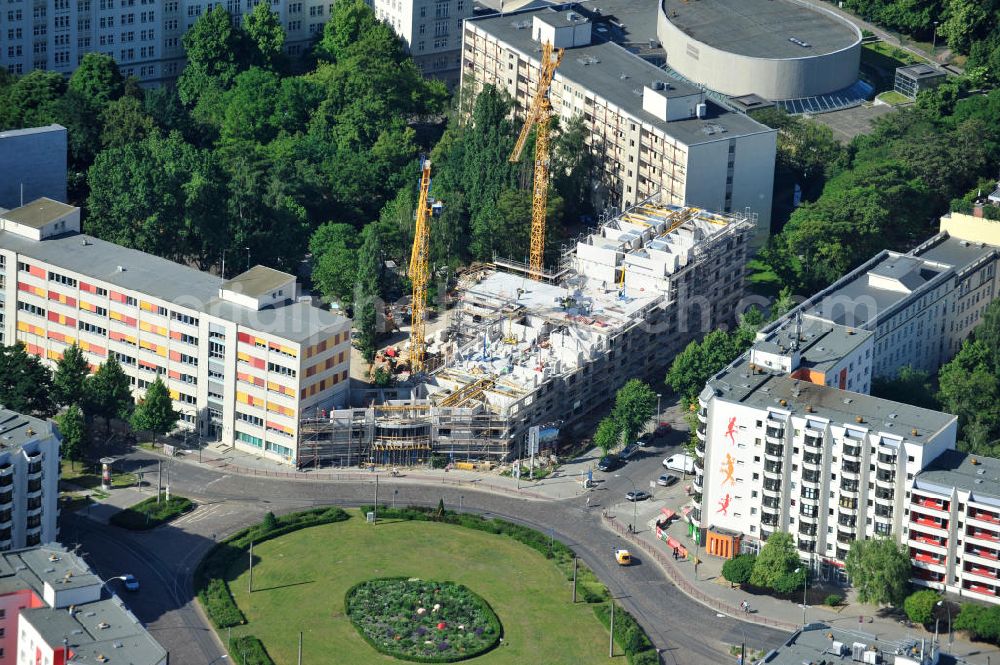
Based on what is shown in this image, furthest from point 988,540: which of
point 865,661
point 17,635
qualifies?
point 17,635

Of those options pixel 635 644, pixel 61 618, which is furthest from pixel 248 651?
pixel 635 644

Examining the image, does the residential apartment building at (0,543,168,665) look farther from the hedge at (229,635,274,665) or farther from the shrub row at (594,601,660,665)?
the shrub row at (594,601,660,665)

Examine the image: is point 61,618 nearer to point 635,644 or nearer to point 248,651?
point 248,651

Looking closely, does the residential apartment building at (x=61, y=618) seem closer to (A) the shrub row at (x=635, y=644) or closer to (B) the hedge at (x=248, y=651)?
(B) the hedge at (x=248, y=651)

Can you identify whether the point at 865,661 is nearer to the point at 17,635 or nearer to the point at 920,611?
the point at 920,611

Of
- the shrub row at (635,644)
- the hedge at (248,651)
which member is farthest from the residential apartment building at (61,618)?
the shrub row at (635,644)
